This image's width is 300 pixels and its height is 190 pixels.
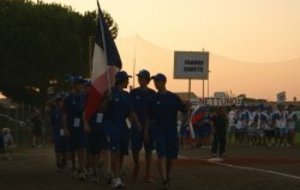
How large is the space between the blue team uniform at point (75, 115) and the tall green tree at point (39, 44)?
3235cm

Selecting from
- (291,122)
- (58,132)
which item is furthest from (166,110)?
(291,122)

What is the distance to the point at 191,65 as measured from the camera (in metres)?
36.3

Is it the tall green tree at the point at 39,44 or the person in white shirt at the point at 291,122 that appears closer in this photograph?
the person in white shirt at the point at 291,122

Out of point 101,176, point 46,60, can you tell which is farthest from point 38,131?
point 101,176

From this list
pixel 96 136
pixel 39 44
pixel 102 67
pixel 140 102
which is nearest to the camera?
pixel 102 67

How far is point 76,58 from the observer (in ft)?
174

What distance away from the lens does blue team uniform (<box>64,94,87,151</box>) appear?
16.6 metres

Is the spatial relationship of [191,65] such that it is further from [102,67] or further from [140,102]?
[102,67]

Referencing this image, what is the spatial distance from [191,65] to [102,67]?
2137cm

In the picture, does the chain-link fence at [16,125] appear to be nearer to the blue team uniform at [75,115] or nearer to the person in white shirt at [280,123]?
the person in white shirt at [280,123]

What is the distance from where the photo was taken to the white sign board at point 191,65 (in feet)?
118

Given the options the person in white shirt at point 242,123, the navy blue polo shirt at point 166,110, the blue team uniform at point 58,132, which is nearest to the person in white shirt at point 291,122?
the person in white shirt at point 242,123

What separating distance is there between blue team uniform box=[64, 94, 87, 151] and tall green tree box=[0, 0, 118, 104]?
32.4m

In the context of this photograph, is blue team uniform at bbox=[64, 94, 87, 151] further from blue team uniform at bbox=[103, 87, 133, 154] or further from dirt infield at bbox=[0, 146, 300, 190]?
blue team uniform at bbox=[103, 87, 133, 154]
